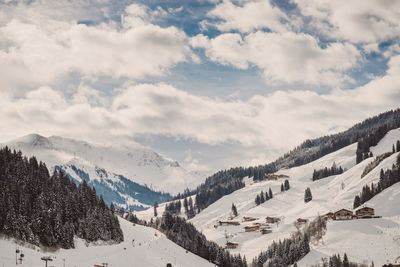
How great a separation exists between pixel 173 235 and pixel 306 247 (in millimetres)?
53861

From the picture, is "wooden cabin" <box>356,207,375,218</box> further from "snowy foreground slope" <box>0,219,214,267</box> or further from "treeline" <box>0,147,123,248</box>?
"treeline" <box>0,147,123,248</box>

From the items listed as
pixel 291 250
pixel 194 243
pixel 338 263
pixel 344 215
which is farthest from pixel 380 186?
pixel 194 243

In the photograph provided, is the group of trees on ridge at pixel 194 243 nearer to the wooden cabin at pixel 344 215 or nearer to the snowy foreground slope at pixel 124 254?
the snowy foreground slope at pixel 124 254

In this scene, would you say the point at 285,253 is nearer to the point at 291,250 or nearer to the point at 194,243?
the point at 291,250

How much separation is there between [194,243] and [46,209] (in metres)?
74.5

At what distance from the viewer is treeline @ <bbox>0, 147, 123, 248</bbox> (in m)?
87.2

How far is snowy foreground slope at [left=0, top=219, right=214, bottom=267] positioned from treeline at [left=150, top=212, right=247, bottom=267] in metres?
15.0

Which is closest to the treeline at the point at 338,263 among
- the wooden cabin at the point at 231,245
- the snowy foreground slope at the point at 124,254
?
the snowy foreground slope at the point at 124,254

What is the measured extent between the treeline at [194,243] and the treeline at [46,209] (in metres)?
41.9

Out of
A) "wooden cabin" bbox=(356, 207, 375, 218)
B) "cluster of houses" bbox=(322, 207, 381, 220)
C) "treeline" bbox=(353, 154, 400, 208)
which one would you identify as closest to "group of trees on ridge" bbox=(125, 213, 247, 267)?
"cluster of houses" bbox=(322, 207, 381, 220)

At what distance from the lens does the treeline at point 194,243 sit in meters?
149

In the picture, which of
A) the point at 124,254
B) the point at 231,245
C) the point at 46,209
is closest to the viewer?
the point at 46,209

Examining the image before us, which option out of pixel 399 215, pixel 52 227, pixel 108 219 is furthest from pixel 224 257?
pixel 52 227

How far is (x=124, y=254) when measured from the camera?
4227 inches
